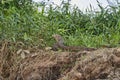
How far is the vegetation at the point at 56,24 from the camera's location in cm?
426

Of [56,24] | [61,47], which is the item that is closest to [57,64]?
[61,47]

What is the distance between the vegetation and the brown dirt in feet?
0.66

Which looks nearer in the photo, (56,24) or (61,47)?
(61,47)

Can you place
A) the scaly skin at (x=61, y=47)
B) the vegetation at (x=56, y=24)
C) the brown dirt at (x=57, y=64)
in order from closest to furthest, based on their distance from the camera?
1. the brown dirt at (x=57, y=64)
2. the scaly skin at (x=61, y=47)
3. the vegetation at (x=56, y=24)

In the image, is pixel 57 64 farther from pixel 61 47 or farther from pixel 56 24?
pixel 56 24

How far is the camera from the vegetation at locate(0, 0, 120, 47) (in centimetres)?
426

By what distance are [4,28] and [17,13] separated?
1.97ft

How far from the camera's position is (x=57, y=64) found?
3.71m

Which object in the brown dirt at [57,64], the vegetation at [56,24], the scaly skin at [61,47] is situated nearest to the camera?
the brown dirt at [57,64]

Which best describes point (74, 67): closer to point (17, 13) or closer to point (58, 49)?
point (58, 49)

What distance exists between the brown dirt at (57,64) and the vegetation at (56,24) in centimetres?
20

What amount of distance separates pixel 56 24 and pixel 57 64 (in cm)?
130

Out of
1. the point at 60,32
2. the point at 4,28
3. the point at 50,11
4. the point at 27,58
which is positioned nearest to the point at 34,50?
the point at 27,58

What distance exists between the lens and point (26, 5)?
210 inches
